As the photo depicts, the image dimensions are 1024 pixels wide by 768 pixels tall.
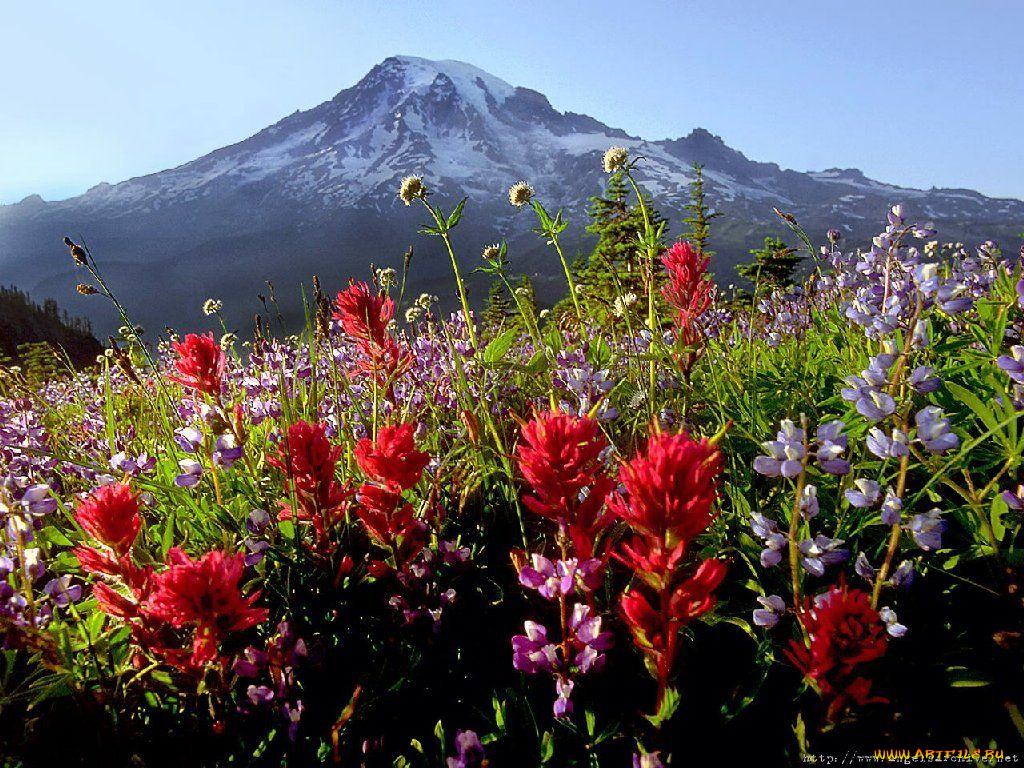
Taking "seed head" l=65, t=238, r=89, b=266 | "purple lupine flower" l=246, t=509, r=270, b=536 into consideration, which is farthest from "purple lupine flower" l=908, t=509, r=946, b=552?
"seed head" l=65, t=238, r=89, b=266

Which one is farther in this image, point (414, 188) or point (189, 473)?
point (414, 188)

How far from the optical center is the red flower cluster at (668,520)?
118cm

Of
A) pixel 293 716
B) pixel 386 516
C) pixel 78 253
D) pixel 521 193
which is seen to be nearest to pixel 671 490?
pixel 386 516

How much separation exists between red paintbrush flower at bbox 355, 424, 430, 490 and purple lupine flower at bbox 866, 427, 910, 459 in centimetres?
119

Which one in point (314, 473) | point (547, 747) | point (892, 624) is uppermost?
point (314, 473)

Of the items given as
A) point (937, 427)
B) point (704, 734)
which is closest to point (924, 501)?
point (937, 427)

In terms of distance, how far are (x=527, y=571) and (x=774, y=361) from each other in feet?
8.68

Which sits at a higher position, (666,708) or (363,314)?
(363,314)

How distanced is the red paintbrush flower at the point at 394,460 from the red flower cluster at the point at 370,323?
0.90m

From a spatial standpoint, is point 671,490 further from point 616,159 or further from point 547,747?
point 616,159

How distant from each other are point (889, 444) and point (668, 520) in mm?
678

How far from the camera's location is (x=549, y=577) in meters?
1.50

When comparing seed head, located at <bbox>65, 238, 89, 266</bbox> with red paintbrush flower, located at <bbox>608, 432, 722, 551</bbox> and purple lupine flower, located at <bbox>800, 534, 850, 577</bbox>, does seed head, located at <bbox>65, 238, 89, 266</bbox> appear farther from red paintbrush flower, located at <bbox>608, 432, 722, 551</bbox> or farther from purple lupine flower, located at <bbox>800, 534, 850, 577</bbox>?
purple lupine flower, located at <bbox>800, 534, 850, 577</bbox>

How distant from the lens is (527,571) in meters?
1.48
